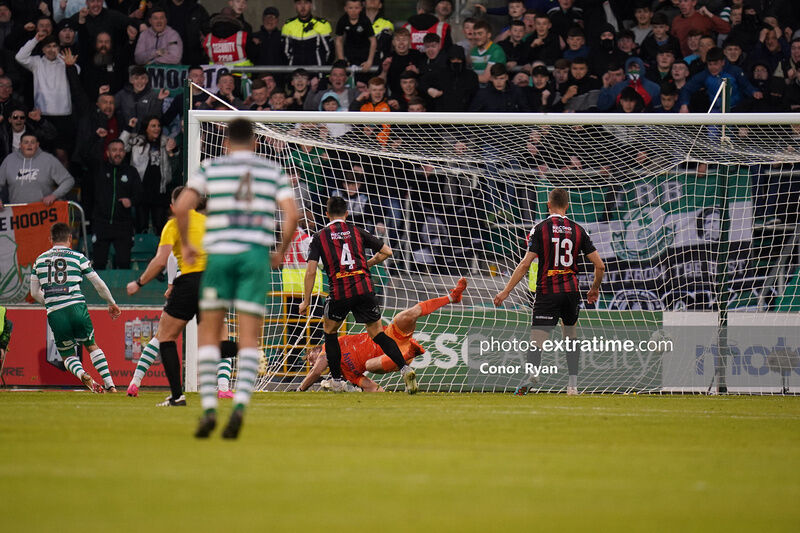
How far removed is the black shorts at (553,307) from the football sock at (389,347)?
5.84ft

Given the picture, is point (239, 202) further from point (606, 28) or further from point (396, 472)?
point (606, 28)

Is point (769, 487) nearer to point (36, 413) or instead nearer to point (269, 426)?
point (269, 426)

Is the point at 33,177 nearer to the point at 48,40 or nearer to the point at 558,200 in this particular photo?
the point at 48,40

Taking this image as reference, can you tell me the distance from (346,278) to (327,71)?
24.5ft

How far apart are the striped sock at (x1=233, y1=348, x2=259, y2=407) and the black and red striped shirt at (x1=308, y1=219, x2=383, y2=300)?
5421 millimetres

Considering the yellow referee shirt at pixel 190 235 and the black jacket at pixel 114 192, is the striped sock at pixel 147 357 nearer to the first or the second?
the yellow referee shirt at pixel 190 235

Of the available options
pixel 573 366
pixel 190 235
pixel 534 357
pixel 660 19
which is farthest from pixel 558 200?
pixel 660 19

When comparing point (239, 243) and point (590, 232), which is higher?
point (239, 243)

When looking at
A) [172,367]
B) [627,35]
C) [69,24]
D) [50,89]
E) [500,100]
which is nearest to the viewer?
[172,367]

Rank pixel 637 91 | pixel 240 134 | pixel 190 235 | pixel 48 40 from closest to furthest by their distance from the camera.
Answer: pixel 240 134
pixel 190 235
pixel 637 91
pixel 48 40

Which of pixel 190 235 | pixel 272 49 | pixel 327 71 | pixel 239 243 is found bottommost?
pixel 190 235

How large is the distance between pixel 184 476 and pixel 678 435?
390cm

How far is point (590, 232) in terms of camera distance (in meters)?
15.6

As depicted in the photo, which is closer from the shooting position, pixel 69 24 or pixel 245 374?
pixel 245 374
